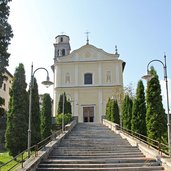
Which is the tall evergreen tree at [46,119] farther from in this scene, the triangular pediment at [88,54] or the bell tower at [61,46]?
the bell tower at [61,46]

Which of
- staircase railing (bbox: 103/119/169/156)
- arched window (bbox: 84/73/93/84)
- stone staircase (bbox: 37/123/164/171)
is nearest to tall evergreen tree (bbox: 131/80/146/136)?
staircase railing (bbox: 103/119/169/156)

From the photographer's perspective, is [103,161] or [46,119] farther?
[46,119]

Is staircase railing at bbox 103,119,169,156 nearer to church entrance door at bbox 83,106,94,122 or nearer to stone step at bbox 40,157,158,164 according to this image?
stone step at bbox 40,157,158,164

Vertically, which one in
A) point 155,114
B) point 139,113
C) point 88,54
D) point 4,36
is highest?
Answer: point 88,54

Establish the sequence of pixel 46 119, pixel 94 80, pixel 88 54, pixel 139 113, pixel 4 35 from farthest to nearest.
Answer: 1. pixel 88 54
2. pixel 94 80
3. pixel 46 119
4. pixel 139 113
5. pixel 4 35

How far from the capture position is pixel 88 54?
50906 millimetres

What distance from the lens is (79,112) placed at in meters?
48.1

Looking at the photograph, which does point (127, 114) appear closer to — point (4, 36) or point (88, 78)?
point (4, 36)

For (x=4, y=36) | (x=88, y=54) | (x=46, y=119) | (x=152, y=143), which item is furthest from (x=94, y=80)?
(x=4, y=36)

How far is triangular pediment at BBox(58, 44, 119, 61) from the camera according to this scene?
5050 centimetres

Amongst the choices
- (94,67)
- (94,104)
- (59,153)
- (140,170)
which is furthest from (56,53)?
(140,170)

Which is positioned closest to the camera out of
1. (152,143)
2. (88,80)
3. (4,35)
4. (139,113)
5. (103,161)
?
(103,161)

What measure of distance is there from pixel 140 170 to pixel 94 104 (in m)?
34.7

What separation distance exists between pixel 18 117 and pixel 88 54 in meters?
29.1
